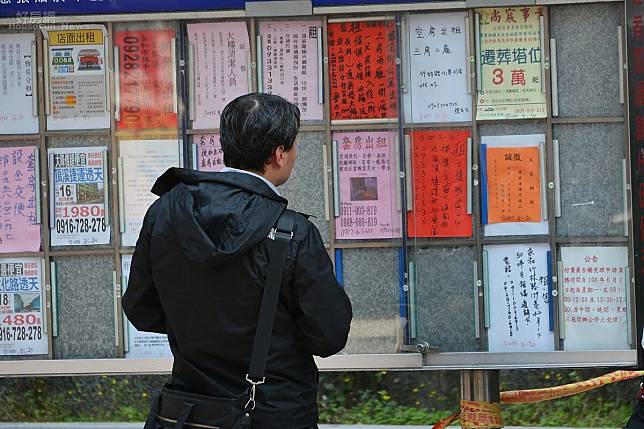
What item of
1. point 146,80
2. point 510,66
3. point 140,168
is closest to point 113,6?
point 146,80

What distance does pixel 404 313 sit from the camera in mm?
4262

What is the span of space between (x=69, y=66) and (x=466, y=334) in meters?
2.02

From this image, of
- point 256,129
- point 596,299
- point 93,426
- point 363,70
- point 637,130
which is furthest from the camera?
point 93,426

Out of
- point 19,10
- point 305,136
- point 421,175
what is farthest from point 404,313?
point 19,10

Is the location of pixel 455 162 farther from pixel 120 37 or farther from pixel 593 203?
pixel 120 37

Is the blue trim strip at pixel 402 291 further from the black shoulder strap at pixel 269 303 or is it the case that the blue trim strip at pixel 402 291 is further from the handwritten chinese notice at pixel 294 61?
the black shoulder strap at pixel 269 303

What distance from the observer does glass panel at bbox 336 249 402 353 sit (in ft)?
14.0

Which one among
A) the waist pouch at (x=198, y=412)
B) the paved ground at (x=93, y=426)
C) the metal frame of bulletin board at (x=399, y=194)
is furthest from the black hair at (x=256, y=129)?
the paved ground at (x=93, y=426)

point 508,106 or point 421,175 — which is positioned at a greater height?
point 508,106

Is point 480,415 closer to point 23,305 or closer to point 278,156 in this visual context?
point 278,156

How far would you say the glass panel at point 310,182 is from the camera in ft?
14.3

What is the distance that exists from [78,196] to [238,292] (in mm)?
1954

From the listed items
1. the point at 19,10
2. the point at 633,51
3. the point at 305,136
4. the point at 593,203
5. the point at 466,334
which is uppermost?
the point at 19,10

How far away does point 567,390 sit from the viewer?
4086mm
